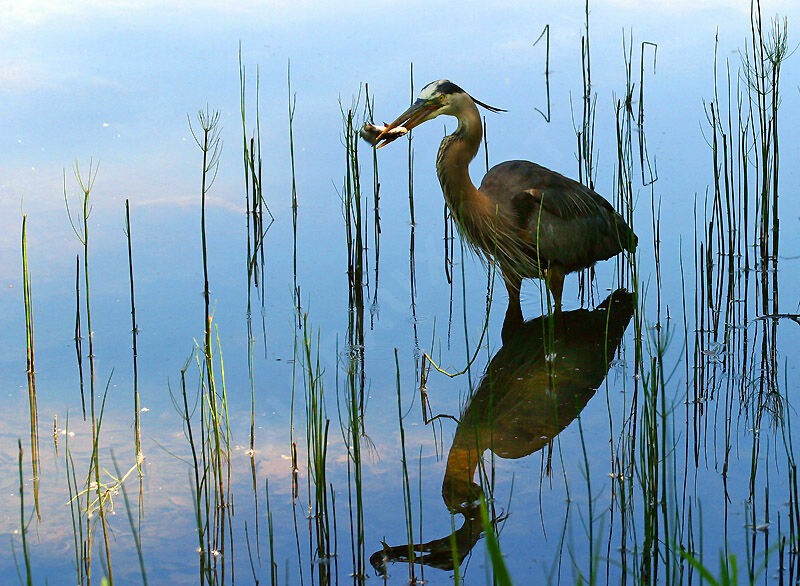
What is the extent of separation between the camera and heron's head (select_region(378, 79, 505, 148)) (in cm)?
407

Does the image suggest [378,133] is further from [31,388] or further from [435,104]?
[31,388]

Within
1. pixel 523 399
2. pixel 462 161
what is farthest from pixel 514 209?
pixel 523 399

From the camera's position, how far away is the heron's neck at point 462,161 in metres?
4.14

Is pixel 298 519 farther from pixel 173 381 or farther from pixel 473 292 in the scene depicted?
pixel 473 292

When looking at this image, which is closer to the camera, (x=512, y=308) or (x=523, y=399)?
(x=523, y=399)

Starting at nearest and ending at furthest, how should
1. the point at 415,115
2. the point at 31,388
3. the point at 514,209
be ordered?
the point at 31,388 → the point at 415,115 → the point at 514,209

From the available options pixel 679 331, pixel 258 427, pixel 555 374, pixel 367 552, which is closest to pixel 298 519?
pixel 367 552

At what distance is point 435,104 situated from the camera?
4.09 meters

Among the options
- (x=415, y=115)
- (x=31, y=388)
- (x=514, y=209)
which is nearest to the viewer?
(x=31, y=388)

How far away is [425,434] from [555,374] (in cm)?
69

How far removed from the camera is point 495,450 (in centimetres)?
285

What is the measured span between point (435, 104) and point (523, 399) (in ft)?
4.48

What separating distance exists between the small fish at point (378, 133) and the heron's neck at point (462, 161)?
197 mm

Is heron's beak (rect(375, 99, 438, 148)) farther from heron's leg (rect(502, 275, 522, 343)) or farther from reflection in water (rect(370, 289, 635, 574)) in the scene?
reflection in water (rect(370, 289, 635, 574))
